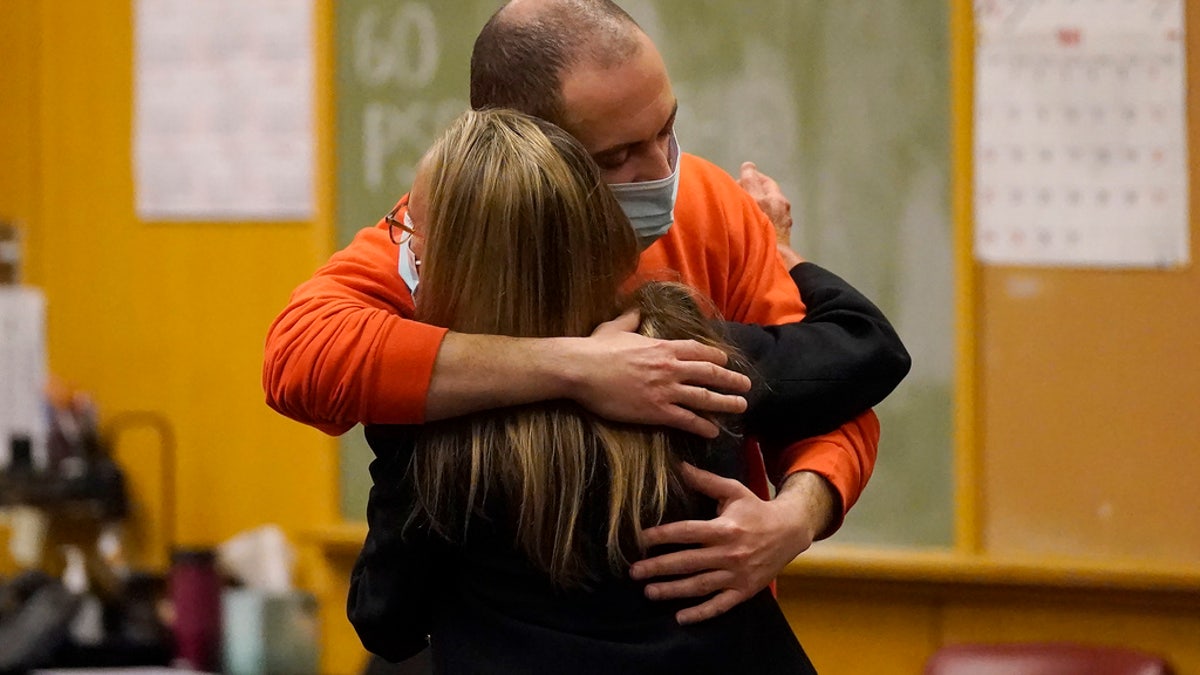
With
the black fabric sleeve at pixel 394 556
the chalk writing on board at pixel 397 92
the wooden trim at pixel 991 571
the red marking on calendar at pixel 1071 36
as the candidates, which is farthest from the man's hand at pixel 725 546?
the chalk writing on board at pixel 397 92

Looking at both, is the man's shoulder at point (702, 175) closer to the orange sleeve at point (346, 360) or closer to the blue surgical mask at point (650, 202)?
the blue surgical mask at point (650, 202)

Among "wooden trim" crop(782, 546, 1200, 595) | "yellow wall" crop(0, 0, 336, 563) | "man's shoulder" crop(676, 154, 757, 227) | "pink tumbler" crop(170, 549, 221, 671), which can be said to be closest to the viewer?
"man's shoulder" crop(676, 154, 757, 227)

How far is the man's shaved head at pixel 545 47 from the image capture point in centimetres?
121

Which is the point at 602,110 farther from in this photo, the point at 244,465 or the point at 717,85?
the point at 244,465

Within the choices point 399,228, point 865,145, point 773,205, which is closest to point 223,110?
point 865,145

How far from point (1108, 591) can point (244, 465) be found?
5.29 ft

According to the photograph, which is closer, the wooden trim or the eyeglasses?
the eyeglasses

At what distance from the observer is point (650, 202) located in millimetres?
1246

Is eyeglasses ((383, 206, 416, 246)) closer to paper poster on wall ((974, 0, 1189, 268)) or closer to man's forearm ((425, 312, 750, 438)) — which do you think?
man's forearm ((425, 312, 750, 438))

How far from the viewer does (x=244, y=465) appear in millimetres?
3047

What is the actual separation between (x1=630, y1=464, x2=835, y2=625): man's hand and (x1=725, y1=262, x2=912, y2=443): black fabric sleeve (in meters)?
0.06

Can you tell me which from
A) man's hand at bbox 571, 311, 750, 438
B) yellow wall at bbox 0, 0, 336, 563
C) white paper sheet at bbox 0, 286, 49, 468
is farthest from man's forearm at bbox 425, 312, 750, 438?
white paper sheet at bbox 0, 286, 49, 468

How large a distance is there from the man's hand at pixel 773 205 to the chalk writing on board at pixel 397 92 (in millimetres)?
1341

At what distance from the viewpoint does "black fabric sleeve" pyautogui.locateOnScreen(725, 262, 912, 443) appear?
3.91ft
